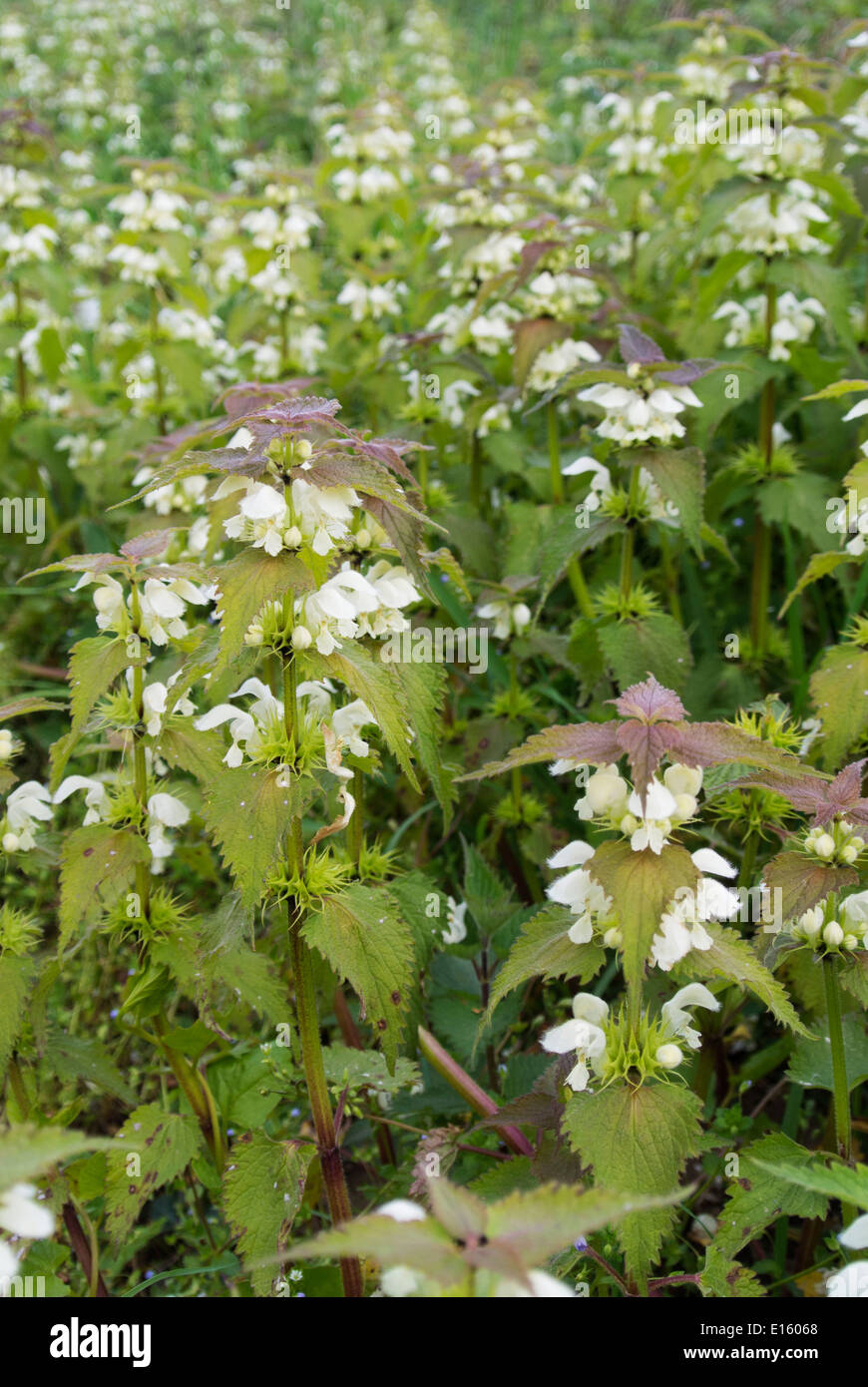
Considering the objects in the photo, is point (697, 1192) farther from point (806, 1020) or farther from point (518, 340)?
point (518, 340)

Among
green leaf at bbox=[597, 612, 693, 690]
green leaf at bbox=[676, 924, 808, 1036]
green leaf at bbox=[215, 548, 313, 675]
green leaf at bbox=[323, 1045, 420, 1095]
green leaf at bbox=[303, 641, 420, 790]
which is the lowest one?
green leaf at bbox=[323, 1045, 420, 1095]

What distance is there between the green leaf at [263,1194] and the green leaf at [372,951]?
0.82ft

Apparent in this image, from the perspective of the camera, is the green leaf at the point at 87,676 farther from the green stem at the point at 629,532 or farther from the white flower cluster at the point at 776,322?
the white flower cluster at the point at 776,322

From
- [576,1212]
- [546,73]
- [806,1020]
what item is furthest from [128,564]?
[546,73]

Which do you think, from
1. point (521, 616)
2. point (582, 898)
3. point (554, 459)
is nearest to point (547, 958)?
point (582, 898)

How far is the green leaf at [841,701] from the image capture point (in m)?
2.09

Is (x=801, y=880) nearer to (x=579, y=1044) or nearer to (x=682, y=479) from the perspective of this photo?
(x=579, y=1044)

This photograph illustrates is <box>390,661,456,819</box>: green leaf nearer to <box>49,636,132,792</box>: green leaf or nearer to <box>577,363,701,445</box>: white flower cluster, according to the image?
<box>49,636,132,792</box>: green leaf

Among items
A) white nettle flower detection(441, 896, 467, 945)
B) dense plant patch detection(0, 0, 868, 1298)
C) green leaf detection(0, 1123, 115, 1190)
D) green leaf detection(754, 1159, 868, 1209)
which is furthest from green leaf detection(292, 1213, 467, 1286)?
white nettle flower detection(441, 896, 467, 945)

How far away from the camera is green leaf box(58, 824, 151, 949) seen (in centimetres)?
177

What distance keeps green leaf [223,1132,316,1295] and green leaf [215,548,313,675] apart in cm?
79

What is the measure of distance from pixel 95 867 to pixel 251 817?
1.25ft

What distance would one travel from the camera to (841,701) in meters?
2.10
